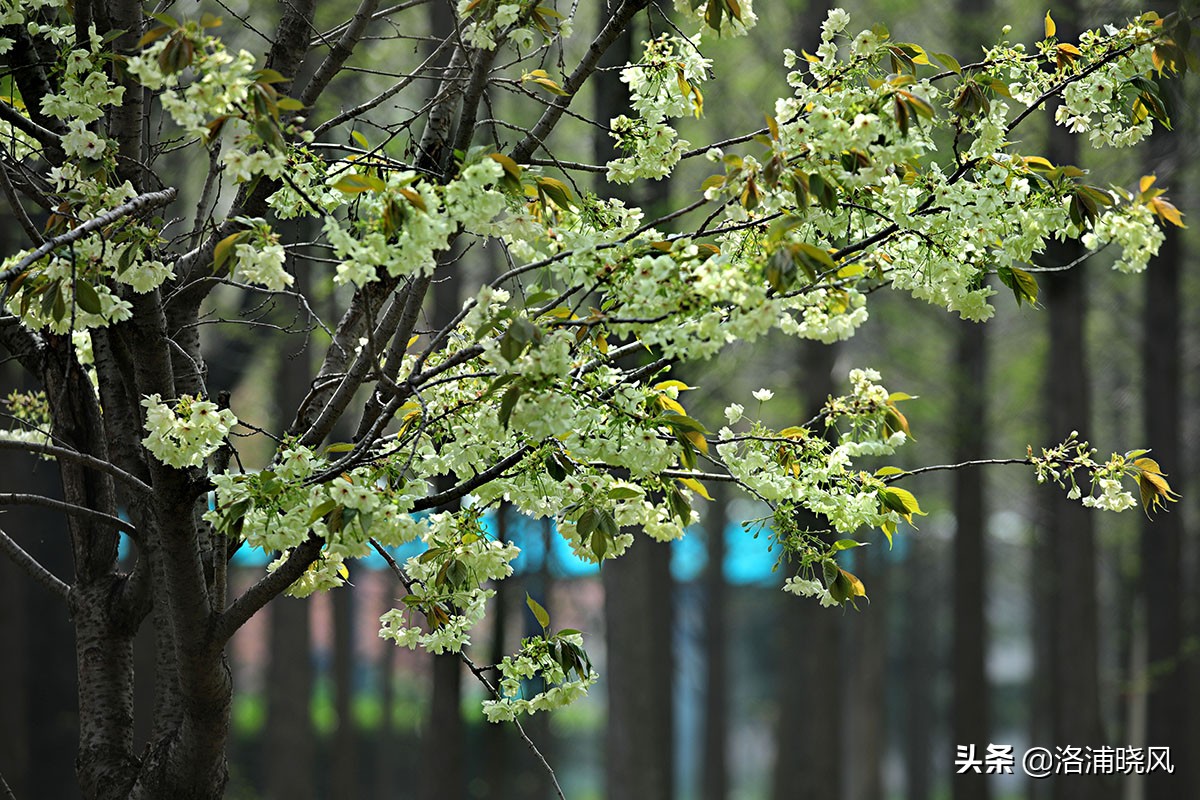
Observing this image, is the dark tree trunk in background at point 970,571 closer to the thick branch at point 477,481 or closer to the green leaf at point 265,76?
the thick branch at point 477,481

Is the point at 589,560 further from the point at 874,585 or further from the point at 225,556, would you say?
the point at 874,585

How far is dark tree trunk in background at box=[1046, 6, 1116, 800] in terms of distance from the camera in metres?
11.2

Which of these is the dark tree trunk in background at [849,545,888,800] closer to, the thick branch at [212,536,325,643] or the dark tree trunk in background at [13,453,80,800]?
the dark tree trunk in background at [13,453,80,800]

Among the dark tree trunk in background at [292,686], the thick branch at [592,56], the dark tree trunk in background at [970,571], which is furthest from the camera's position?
the dark tree trunk in background at [970,571]

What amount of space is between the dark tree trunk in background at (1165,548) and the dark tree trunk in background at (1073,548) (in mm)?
1123

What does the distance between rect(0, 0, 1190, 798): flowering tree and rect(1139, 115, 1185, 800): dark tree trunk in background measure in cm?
942

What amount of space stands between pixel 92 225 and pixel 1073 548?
1028cm

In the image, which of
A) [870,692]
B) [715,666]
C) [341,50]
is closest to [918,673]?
[715,666]

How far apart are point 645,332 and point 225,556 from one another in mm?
1783

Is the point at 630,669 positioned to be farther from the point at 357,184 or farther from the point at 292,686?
the point at 357,184

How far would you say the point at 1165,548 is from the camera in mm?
12672

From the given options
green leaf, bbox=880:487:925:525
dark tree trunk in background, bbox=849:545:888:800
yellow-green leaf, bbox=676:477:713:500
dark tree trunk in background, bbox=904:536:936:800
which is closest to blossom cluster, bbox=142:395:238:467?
yellow-green leaf, bbox=676:477:713:500

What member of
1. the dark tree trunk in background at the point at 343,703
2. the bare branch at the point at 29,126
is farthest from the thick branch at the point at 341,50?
the dark tree trunk in background at the point at 343,703

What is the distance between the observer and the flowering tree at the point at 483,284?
302 cm
